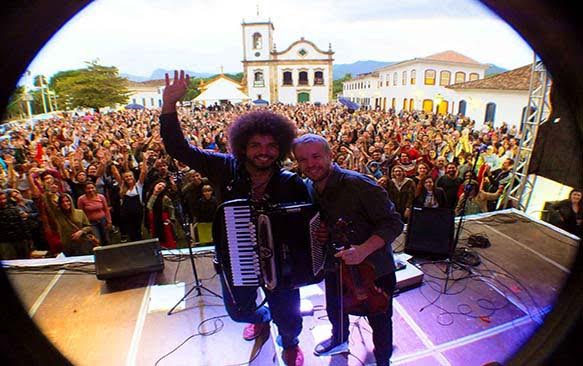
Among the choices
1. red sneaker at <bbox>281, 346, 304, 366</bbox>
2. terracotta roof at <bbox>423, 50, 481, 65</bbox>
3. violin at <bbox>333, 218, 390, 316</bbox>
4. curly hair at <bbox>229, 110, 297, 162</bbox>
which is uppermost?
terracotta roof at <bbox>423, 50, 481, 65</bbox>

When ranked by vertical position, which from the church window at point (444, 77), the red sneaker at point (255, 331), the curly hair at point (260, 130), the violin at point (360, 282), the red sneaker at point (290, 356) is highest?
the church window at point (444, 77)

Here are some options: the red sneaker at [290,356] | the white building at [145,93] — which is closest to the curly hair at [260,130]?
the red sneaker at [290,356]

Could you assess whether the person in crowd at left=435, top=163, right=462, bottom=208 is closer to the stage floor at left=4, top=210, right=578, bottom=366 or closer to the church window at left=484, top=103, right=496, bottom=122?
the stage floor at left=4, top=210, right=578, bottom=366

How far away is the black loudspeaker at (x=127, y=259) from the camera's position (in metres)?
3.74

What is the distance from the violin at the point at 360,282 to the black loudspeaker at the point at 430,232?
249 centimetres

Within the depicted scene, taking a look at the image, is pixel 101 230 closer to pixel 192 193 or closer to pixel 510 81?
pixel 192 193

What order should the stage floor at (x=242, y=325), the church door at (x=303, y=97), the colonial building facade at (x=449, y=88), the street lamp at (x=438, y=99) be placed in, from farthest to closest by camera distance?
the church door at (x=303, y=97)
the street lamp at (x=438, y=99)
the colonial building facade at (x=449, y=88)
the stage floor at (x=242, y=325)

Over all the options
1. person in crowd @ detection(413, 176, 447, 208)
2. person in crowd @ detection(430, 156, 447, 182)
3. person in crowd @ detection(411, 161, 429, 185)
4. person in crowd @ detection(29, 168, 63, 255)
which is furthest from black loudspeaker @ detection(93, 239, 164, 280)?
person in crowd @ detection(430, 156, 447, 182)

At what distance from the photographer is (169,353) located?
2715mm

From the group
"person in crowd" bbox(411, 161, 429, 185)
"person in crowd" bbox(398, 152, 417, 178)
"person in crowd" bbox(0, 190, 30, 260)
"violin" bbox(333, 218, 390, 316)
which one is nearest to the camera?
"violin" bbox(333, 218, 390, 316)

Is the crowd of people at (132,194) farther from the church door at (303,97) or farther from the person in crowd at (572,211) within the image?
the church door at (303,97)

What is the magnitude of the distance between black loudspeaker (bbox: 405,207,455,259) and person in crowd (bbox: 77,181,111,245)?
4.14 m

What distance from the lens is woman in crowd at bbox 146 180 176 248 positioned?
15.0 ft

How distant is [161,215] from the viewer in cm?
464
